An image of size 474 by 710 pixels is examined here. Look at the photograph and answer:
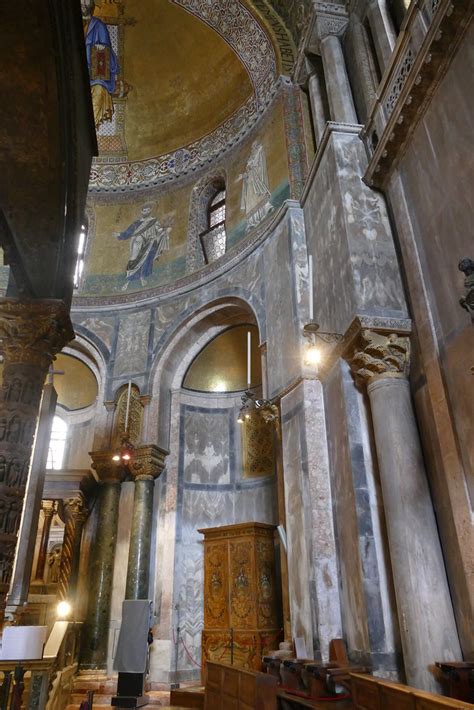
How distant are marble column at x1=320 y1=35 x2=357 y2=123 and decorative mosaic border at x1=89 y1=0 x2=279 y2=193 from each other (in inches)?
103

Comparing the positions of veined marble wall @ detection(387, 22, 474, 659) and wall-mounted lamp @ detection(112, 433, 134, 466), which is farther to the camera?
wall-mounted lamp @ detection(112, 433, 134, 466)

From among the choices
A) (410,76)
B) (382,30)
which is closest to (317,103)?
(382,30)

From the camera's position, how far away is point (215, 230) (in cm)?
1295

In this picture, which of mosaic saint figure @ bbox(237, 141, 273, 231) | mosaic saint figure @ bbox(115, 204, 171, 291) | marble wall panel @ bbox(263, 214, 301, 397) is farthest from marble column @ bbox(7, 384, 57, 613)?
mosaic saint figure @ bbox(115, 204, 171, 291)

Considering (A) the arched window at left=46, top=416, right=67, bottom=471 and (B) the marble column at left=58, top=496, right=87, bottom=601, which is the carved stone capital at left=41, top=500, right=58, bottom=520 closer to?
(A) the arched window at left=46, top=416, right=67, bottom=471

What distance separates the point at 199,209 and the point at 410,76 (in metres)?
8.45

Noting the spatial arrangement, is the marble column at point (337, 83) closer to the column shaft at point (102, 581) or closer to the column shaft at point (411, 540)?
the column shaft at point (411, 540)

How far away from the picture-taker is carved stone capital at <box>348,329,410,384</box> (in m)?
5.43

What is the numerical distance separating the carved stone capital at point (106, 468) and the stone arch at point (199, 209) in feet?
15.1

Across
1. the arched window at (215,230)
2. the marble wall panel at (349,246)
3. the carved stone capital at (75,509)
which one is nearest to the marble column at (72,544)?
the carved stone capital at (75,509)

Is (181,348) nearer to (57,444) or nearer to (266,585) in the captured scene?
(57,444)

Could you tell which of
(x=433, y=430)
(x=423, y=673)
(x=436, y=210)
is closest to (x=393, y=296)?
(x=436, y=210)

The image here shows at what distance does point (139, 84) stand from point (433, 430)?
13.3 m

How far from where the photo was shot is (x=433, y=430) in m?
5.04
